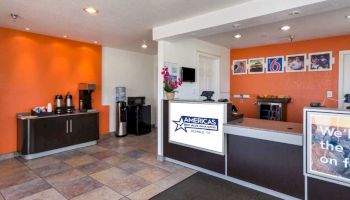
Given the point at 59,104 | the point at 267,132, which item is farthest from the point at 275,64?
the point at 59,104

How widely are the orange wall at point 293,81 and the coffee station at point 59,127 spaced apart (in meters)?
4.03

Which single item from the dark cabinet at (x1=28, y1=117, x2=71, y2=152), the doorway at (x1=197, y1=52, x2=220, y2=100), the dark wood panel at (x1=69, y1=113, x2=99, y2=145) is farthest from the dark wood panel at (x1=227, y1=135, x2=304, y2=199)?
the dark cabinet at (x1=28, y1=117, x2=71, y2=152)

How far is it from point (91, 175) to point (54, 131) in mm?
1633

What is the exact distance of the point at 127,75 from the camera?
639 centimetres

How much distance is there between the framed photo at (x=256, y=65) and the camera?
5598 mm

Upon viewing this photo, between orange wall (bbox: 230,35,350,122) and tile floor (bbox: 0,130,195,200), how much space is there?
126 inches

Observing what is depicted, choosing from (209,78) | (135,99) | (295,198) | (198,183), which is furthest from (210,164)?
(135,99)

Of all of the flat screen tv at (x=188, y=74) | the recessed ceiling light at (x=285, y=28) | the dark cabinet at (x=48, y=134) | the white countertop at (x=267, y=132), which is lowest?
the dark cabinet at (x=48, y=134)

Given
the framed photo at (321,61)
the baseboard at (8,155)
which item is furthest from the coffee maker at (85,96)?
the framed photo at (321,61)

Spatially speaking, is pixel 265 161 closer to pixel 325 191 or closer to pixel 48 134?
pixel 325 191

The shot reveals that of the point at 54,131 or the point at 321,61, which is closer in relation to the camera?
the point at 54,131

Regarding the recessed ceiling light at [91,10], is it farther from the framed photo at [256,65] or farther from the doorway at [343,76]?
the doorway at [343,76]

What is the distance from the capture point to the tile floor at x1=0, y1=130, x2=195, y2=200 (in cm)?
277

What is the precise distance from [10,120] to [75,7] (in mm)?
2788
